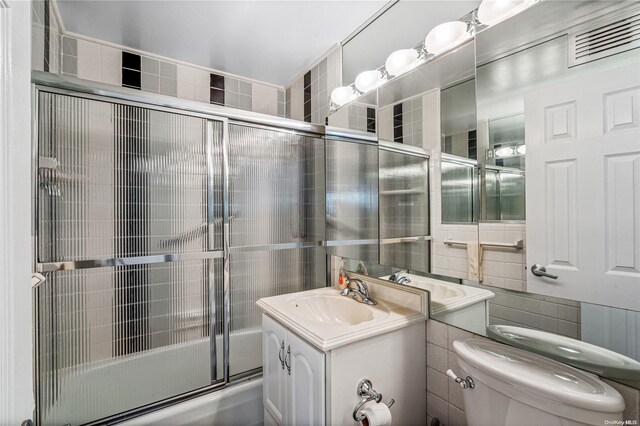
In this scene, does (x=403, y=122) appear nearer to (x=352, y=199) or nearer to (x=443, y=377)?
(x=352, y=199)

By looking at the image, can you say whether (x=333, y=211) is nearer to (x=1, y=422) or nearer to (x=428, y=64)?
(x=428, y=64)

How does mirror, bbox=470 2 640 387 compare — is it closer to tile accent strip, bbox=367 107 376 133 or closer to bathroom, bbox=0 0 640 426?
bathroom, bbox=0 0 640 426

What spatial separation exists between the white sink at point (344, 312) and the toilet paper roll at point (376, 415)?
0.76 ft

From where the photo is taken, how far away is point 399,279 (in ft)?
4.42

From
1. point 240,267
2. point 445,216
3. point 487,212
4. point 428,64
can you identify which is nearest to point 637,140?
point 487,212

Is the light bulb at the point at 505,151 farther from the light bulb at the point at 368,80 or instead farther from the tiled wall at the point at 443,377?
the light bulb at the point at 368,80

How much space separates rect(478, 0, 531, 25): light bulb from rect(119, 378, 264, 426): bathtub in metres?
2.11

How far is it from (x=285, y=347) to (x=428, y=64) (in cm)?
143

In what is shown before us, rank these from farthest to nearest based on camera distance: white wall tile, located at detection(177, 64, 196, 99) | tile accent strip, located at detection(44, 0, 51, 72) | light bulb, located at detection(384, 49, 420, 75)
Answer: white wall tile, located at detection(177, 64, 196, 99), tile accent strip, located at detection(44, 0, 51, 72), light bulb, located at detection(384, 49, 420, 75)

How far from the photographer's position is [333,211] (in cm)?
187

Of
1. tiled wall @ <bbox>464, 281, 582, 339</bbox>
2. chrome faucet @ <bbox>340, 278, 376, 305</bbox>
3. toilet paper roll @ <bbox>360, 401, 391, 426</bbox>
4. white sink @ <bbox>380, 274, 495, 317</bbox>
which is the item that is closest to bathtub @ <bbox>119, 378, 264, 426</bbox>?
chrome faucet @ <bbox>340, 278, 376, 305</bbox>

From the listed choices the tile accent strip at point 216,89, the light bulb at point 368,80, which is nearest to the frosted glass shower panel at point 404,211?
the light bulb at point 368,80

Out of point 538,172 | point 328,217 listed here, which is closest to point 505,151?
point 538,172

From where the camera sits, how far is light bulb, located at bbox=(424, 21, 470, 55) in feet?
3.74
